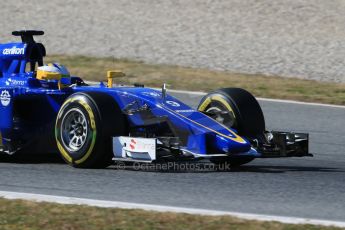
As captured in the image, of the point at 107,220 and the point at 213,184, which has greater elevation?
the point at 213,184

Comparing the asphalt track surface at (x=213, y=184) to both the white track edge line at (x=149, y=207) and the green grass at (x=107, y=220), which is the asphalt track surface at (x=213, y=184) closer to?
the white track edge line at (x=149, y=207)

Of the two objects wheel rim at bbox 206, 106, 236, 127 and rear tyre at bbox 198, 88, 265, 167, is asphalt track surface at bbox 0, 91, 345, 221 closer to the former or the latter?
rear tyre at bbox 198, 88, 265, 167

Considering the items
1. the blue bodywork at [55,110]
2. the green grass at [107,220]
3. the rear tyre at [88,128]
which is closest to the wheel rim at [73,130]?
the rear tyre at [88,128]

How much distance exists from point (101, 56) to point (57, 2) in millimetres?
5292

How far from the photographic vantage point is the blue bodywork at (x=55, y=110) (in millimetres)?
8469

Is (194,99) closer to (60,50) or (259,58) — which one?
(259,58)

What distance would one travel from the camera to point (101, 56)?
1838cm

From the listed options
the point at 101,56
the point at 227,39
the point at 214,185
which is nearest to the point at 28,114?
the point at 214,185

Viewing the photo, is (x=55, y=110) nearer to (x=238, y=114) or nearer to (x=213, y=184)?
(x=238, y=114)

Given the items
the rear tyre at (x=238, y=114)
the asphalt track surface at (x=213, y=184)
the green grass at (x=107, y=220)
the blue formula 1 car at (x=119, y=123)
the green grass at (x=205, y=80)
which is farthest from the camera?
the green grass at (x=205, y=80)

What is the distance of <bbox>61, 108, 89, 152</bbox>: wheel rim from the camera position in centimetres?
871

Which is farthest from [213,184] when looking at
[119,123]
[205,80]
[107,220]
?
[205,80]

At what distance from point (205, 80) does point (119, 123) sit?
6.96 meters

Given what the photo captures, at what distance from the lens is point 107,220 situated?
6.30 metres
